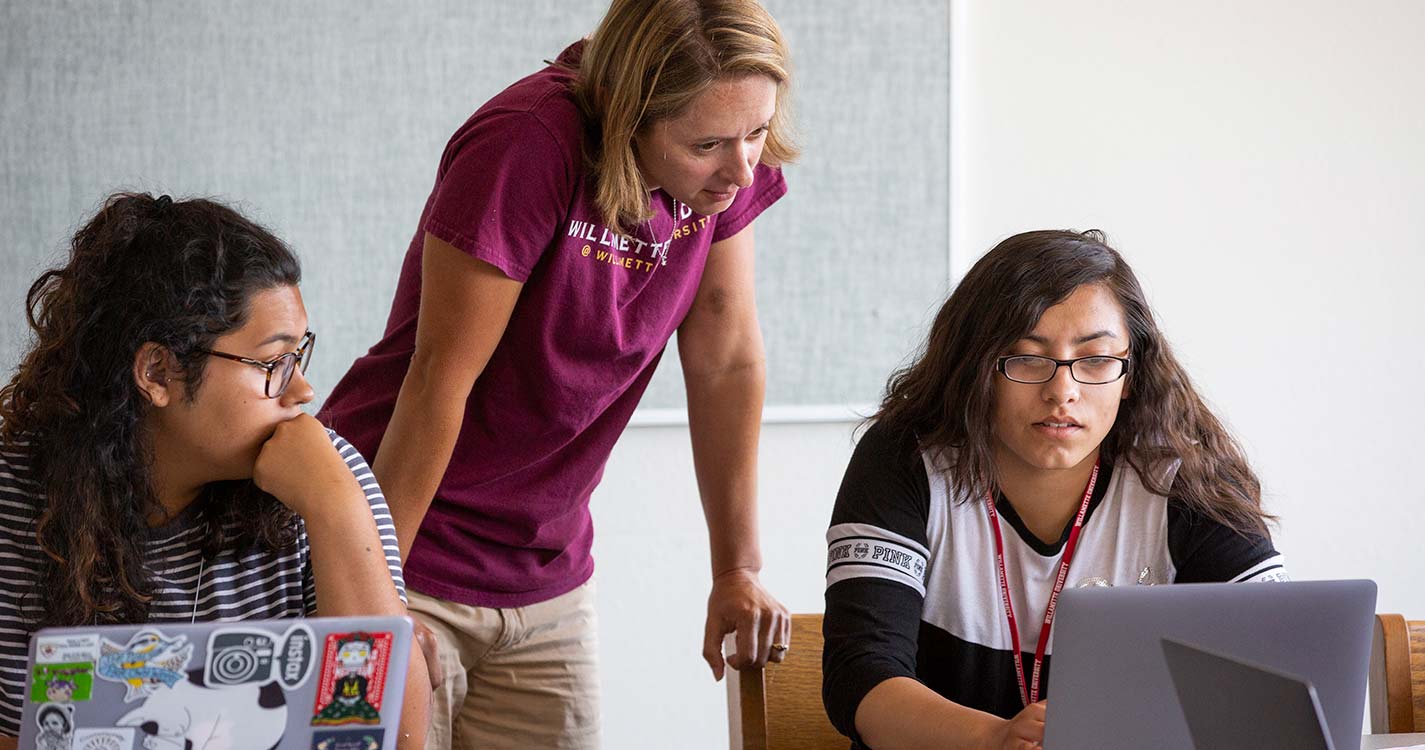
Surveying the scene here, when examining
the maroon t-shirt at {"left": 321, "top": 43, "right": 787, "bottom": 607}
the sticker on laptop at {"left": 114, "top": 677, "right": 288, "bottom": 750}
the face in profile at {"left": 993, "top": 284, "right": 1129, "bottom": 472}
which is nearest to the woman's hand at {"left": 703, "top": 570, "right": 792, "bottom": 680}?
the maroon t-shirt at {"left": 321, "top": 43, "right": 787, "bottom": 607}

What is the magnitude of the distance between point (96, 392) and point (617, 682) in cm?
159

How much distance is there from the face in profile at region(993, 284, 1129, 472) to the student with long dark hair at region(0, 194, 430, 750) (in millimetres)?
757

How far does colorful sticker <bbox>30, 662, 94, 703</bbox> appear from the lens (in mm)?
917

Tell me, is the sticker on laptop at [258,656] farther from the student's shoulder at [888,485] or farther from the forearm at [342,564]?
the student's shoulder at [888,485]

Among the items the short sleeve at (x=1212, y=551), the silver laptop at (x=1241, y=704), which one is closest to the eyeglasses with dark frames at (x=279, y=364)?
the silver laptop at (x=1241, y=704)

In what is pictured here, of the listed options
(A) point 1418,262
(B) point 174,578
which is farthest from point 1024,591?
(A) point 1418,262

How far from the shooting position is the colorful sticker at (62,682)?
92 cm

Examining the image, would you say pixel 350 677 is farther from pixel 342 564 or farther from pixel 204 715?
pixel 342 564

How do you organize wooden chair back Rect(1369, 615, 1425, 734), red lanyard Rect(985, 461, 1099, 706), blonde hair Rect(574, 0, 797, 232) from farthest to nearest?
wooden chair back Rect(1369, 615, 1425, 734) < red lanyard Rect(985, 461, 1099, 706) < blonde hair Rect(574, 0, 797, 232)

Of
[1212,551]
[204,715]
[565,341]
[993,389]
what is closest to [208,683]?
[204,715]

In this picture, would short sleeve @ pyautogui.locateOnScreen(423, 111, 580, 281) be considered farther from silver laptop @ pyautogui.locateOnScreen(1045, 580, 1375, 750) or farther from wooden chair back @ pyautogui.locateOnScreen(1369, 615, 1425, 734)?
wooden chair back @ pyautogui.locateOnScreen(1369, 615, 1425, 734)

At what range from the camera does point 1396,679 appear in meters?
1.77

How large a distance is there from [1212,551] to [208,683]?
119 centimetres

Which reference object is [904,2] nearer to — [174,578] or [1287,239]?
[1287,239]
